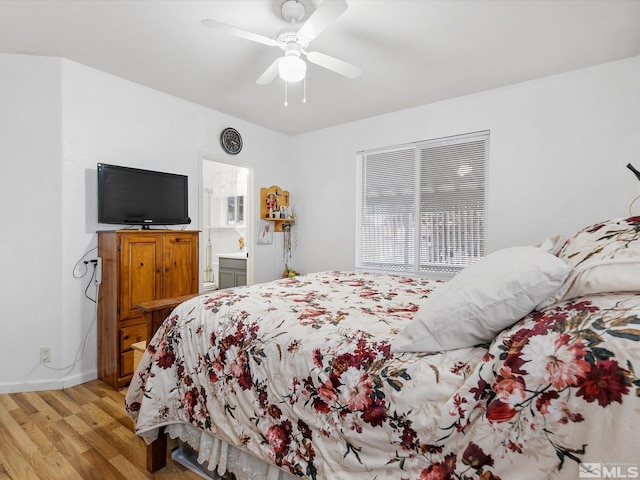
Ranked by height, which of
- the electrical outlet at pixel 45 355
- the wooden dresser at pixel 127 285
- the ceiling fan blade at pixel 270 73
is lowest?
the electrical outlet at pixel 45 355

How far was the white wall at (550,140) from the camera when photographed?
2.67m

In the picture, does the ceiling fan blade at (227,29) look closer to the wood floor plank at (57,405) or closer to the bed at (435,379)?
the bed at (435,379)

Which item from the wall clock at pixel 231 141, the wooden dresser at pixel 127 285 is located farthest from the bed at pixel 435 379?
the wall clock at pixel 231 141

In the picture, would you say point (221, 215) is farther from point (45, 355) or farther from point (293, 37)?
point (293, 37)

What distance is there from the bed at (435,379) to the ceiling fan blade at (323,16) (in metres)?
1.42

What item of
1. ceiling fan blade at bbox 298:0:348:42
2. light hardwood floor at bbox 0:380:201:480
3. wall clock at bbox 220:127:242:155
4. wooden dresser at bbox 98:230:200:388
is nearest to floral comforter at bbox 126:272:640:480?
light hardwood floor at bbox 0:380:201:480

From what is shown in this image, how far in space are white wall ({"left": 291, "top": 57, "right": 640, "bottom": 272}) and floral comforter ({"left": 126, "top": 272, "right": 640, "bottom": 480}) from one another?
7.13ft

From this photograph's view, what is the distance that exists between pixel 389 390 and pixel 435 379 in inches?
5.6

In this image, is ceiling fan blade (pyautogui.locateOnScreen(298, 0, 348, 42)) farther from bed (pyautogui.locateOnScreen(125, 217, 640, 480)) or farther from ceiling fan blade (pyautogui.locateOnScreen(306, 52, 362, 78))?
bed (pyautogui.locateOnScreen(125, 217, 640, 480))

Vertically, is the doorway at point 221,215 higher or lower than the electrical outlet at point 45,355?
higher

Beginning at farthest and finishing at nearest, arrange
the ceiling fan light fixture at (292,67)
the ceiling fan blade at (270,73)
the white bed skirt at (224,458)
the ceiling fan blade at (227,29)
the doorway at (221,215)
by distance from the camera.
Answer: the doorway at (221,215), the ceiling fan blade at (270,73), the ceiling fan light fixture at (292,67), the ceiling fan blade at (227,29), the white bed skirt at (224,458)

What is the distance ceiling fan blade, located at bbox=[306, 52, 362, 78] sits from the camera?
2.13m

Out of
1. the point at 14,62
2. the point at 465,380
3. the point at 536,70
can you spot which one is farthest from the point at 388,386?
the point at 14,62

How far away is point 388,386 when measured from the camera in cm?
99
